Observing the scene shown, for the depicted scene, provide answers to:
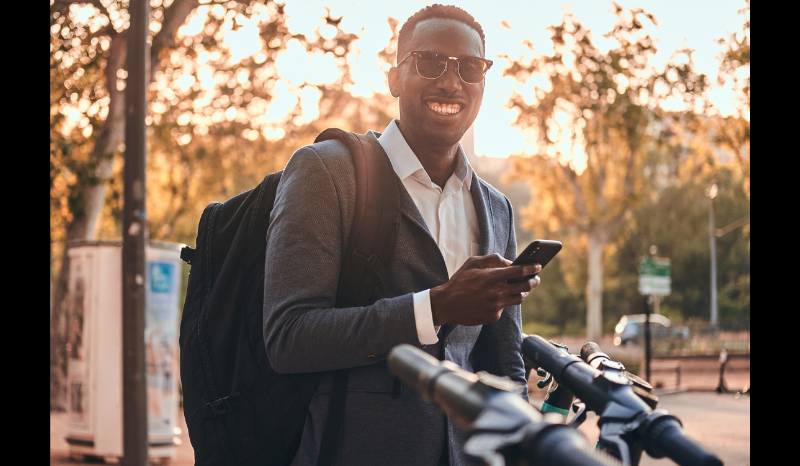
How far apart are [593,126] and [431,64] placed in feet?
78.4

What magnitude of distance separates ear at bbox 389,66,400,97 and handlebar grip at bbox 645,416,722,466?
1.40m

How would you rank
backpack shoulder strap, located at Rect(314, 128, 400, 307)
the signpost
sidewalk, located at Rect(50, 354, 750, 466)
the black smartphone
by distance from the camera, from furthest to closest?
the signpost → sidewalk, located at Rect(50, 354, 750, 466) → backpack shoulder strap, located at Rect(314, 128, 400, 307) → the black smartphone

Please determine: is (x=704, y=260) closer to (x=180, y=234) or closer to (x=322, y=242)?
(x=180, y=234)

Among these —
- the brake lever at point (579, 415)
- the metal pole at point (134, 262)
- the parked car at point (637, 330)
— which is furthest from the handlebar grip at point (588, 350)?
the parked car at point (637, 330)

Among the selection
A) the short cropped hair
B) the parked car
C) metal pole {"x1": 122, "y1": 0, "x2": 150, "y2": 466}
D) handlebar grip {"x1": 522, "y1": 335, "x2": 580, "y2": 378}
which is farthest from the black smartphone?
the parked car

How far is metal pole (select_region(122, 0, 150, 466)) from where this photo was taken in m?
7.75

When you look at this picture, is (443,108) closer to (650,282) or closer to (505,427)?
(505,427)

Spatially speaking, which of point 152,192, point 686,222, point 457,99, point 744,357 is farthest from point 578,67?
point 686,222

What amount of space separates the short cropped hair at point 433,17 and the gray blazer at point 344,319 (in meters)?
0.45

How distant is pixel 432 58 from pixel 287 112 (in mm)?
15099

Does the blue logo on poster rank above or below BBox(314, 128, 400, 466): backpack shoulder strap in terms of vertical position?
below

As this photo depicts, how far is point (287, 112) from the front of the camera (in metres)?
17.0

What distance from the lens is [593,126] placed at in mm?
25250

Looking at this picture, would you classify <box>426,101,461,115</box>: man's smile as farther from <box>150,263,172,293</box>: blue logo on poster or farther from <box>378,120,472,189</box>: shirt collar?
<box>150,263,172,293</box>: blue logo on poster
